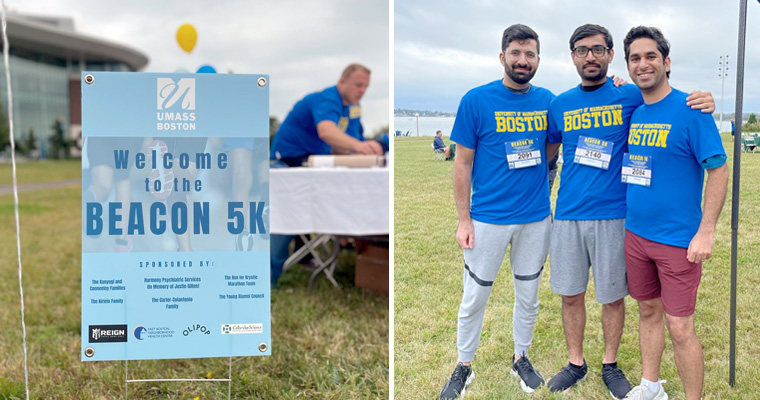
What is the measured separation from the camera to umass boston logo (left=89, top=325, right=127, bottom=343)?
75.0 inches

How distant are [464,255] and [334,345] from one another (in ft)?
3.34

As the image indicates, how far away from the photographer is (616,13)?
1971mm

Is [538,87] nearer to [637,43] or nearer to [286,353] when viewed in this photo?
[637,43]

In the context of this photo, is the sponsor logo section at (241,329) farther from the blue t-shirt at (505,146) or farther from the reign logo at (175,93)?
the blue t-shirt at (505,146)

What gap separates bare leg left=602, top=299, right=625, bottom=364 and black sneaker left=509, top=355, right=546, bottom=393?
255mm

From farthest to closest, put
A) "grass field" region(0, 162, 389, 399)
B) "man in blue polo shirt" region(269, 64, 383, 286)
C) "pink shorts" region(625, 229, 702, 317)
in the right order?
"man in blue polo shirt" region(269, 64, 383, 286) → "grass field" region(0, 162, 389, 399) → "pink shorts" region(625, 229, 702, 317)

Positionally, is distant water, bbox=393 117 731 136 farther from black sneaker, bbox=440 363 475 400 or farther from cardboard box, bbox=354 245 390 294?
cardboard box, bbox=354 245 390 294

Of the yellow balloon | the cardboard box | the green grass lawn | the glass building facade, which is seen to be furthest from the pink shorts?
the glass building facade

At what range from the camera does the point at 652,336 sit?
202cm

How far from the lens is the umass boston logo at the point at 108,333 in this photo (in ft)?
6.25

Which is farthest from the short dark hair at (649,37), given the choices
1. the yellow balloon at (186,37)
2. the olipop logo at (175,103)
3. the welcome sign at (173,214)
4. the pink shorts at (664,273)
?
the yellow balloon at (186,37)

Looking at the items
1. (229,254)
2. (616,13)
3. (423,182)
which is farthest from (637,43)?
(229,254)

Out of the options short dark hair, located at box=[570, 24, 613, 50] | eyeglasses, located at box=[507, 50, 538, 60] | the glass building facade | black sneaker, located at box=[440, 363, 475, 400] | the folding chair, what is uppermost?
the glass building facade

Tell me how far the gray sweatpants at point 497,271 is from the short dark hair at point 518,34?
2.05 ft
